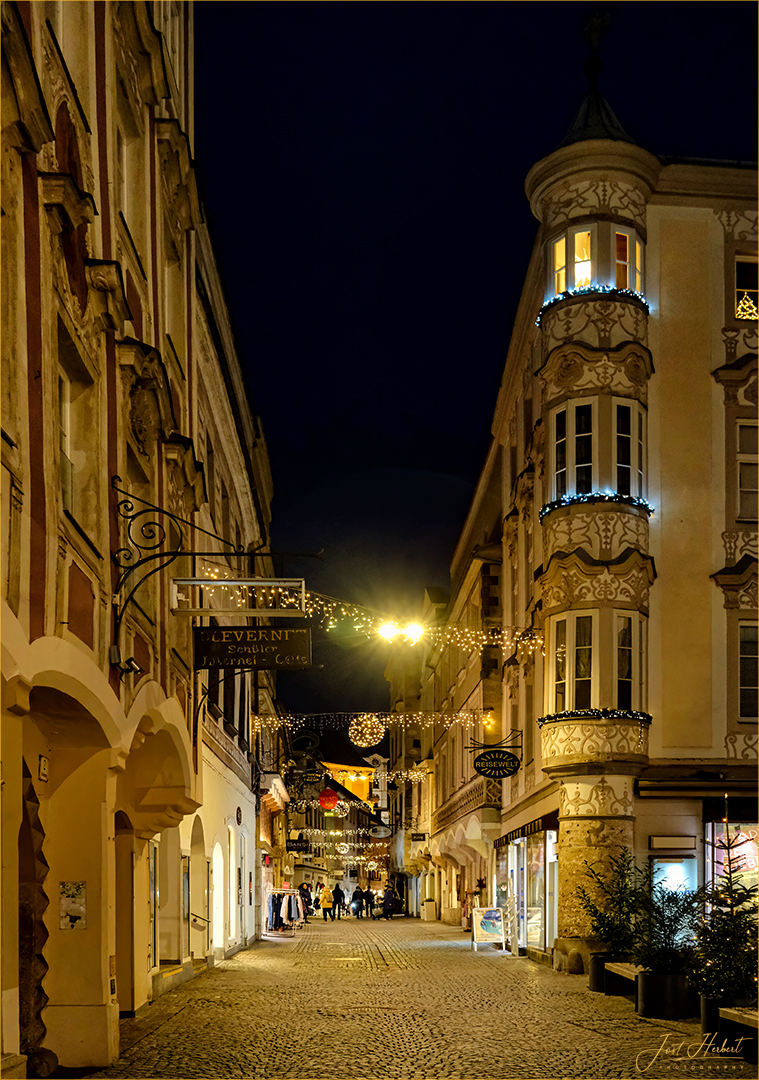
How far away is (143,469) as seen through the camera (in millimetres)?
15195

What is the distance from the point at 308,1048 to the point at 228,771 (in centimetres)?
1624

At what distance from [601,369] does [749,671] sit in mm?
6503

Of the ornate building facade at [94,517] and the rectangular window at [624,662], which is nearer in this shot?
the ornate building facade at [94,517]

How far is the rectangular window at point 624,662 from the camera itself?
80.4 ft

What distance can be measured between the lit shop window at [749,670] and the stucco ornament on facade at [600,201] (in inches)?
325

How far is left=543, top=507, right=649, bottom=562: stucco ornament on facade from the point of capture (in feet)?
81.3

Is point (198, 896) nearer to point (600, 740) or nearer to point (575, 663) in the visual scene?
point (600, 740)

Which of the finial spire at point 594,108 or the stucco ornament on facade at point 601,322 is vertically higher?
the finial spire at point 594,108

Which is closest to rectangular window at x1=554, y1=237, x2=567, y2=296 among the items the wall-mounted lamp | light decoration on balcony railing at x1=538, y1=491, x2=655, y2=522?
light decoration on balcony railing at x1=538, y1=491, x2=655, y2=522

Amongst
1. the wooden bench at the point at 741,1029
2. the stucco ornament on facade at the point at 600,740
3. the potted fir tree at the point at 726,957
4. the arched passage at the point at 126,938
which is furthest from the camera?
the stucco ornament on facade at the point at 600,740

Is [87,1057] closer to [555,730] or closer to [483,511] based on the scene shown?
[555,730]

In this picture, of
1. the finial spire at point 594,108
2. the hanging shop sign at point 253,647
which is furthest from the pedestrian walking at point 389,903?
the hanging shop sign at point 253,647

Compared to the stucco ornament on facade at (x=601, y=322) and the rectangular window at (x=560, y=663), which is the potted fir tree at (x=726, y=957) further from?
the stucco ornament on facade at (x=601, y=322)
